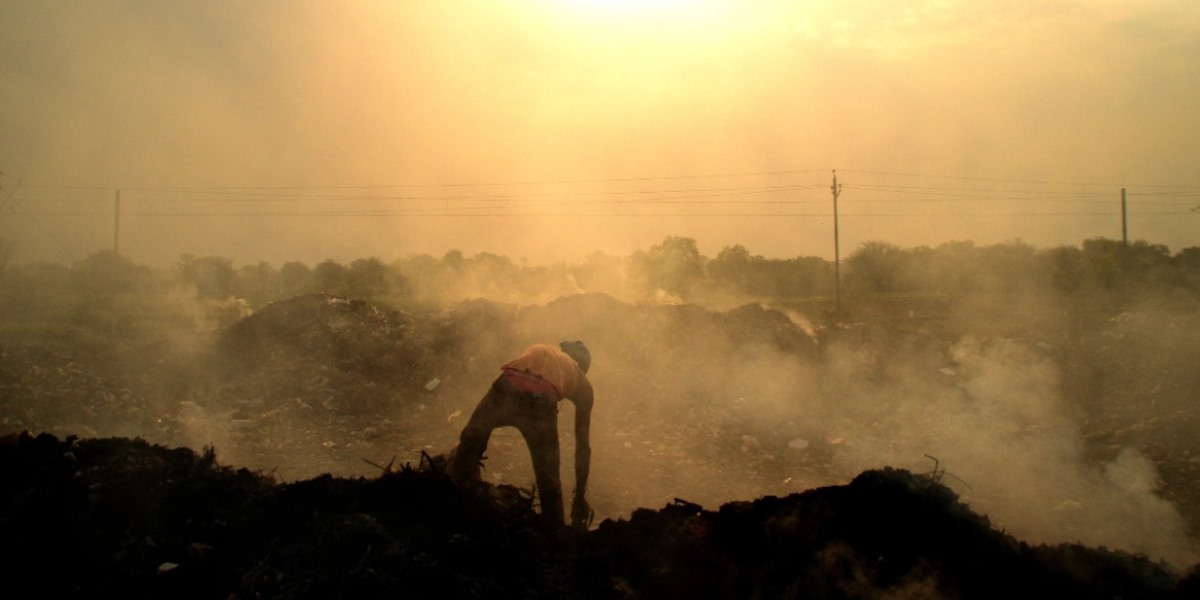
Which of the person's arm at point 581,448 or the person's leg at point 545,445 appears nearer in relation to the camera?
the person's leg at point 545,445

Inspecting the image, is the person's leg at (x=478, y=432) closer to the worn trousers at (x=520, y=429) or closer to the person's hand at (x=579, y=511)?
the worn trousers at (x=520, y=429)

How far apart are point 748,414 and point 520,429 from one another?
302 inches

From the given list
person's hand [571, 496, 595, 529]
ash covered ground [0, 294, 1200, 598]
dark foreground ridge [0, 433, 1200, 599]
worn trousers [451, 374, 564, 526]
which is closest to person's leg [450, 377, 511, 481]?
worn trousers [451, 374, 564, 526]

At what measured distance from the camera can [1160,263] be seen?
1303 inches

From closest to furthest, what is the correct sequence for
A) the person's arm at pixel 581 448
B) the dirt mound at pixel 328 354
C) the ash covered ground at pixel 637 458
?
1. the ash covered ground at pixel 637 458
2. the person's arm at pixel 581 448
3. the dirt mound at pixel 328 354

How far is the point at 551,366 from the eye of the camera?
6.29m

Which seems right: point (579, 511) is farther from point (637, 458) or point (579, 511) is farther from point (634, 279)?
point (634, 279)

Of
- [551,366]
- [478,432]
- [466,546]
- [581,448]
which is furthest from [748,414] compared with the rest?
[466,546]

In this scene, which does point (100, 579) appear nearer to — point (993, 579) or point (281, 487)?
point (281, 487)

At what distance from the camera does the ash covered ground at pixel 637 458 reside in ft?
14.1

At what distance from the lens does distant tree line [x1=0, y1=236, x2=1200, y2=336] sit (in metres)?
21.4

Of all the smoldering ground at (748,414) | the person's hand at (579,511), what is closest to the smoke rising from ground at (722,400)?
the smoldering ground at (748,414)

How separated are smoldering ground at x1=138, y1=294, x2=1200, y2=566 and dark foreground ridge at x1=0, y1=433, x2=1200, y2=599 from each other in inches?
162

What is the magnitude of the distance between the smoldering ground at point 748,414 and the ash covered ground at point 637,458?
6cm
